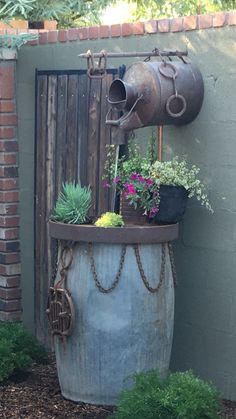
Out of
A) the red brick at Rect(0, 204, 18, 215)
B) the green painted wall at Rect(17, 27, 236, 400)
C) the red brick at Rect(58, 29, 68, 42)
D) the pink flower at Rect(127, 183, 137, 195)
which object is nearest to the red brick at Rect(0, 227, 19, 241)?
the red brick at Rect(0, 204, 18, 215)

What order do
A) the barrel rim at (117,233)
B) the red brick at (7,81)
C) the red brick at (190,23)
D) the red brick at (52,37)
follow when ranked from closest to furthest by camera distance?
1. the barrel rim at (117,233)
2. the red brick at (190,23)
3. the red brick at (52,37)
4. the red brick at (7,81)

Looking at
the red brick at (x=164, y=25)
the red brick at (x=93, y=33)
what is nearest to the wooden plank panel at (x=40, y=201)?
the red brick at (x=93, y=33)

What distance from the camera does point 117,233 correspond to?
5223mm

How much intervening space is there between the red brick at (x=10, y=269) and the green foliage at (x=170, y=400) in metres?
2.33

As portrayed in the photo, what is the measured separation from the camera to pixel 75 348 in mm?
5410

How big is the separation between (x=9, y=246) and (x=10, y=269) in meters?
0.18

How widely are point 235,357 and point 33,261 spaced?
212cm

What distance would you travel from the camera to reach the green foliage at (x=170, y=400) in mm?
4715

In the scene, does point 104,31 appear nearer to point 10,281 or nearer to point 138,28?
point 138,28

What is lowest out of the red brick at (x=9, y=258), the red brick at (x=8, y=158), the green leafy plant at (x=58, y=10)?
the red brick at (x=9, y=258)

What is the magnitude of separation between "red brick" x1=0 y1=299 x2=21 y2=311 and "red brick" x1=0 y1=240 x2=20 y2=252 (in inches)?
15.6

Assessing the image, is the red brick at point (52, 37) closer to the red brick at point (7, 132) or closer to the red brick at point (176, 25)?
the red brick at point (7, 132)

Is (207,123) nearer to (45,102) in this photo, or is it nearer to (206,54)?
(206,54)

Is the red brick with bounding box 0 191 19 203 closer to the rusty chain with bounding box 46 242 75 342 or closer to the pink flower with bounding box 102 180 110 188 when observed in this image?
the pink flower with bounding box 102 180 110 188
